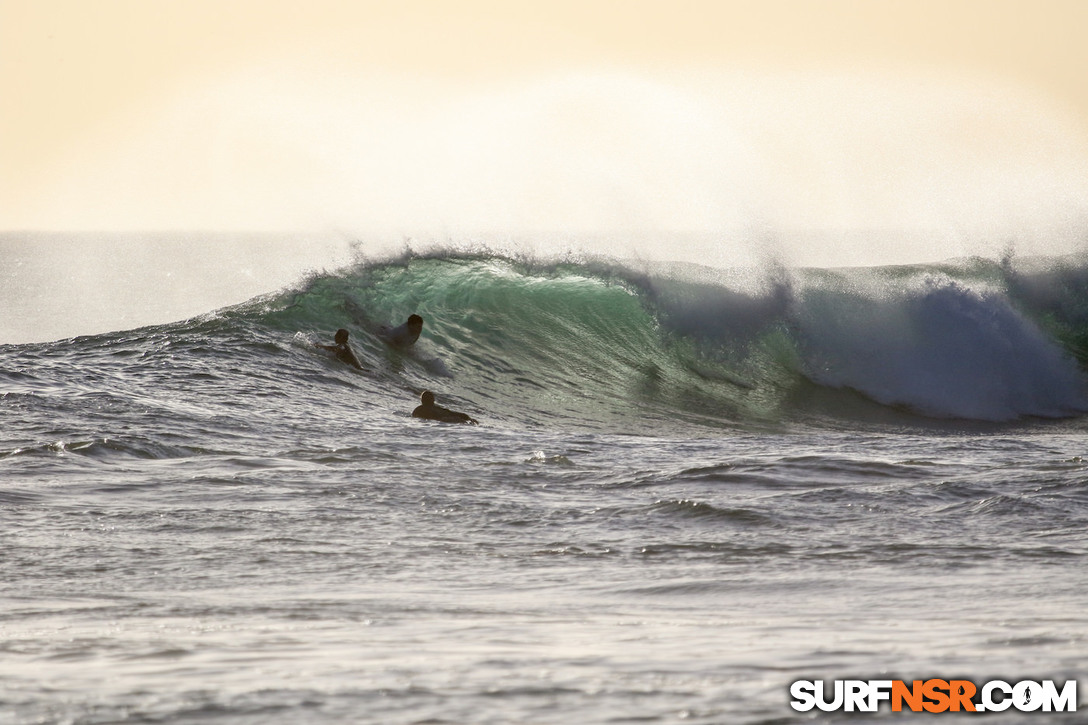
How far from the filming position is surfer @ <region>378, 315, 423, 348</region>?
57.8ft

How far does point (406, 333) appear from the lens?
17.7m

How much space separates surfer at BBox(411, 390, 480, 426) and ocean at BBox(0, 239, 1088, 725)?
0.52m

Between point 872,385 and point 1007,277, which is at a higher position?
point 1007,277

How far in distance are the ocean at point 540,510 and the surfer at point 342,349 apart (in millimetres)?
184

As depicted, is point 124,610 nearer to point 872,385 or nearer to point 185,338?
point 185,338


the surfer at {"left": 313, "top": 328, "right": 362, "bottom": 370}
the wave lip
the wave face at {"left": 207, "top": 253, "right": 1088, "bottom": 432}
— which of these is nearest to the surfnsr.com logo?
the wave face at {"left": 207, "top": 253, "right": 1088, "bottom": 432}

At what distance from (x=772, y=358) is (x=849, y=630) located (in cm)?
1400

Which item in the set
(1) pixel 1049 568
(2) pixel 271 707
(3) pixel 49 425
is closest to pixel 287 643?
(2) pixel 271 707

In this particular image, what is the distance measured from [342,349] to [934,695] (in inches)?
512

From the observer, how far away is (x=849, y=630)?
4.99m

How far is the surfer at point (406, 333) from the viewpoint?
17.6 metres

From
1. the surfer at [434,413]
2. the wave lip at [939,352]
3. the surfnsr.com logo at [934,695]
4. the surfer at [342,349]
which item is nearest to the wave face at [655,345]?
the wave lip at [939,352]

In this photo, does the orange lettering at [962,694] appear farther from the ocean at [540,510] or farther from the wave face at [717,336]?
the wave face at [717,336]

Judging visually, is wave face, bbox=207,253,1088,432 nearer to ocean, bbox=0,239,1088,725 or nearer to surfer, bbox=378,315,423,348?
ocean, bbox=0,239,1088,725
